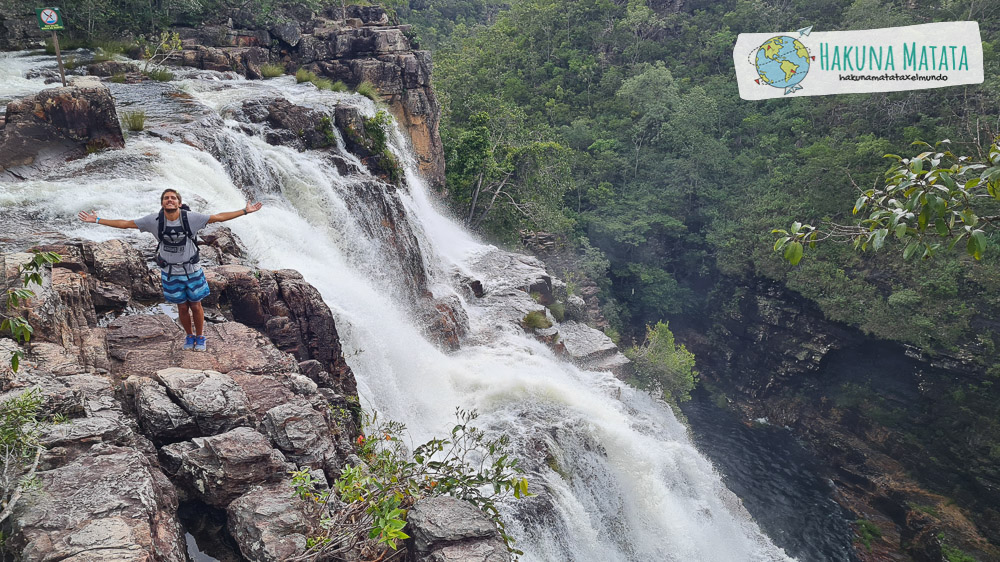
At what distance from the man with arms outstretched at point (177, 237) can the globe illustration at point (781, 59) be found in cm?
1089

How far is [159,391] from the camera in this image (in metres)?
4.56

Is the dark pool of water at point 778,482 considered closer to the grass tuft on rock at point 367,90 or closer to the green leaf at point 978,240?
the green leaf at point 978,240

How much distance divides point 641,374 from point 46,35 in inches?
750

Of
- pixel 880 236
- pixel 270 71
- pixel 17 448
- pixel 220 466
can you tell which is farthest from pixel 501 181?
pixel 880 236

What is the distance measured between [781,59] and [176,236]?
1195 centimetres

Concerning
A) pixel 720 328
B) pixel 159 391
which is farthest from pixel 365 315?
pixel 720 328

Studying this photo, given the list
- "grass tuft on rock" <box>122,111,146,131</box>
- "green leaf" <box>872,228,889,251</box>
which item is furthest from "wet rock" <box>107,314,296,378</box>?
"grass tuft on rock" <box>122,111,146,131</box>

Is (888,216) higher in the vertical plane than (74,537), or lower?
higher

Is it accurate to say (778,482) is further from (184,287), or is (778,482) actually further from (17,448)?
(17,448)

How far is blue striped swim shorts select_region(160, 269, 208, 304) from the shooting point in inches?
202

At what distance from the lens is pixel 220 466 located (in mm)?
4238

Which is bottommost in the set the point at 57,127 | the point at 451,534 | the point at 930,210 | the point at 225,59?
the point at 451,534

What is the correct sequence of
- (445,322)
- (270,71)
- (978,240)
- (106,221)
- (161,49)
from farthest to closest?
(270,71), (161,49), (445,322), (106,221), (978,240)

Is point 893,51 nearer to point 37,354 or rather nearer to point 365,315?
point 365,315
